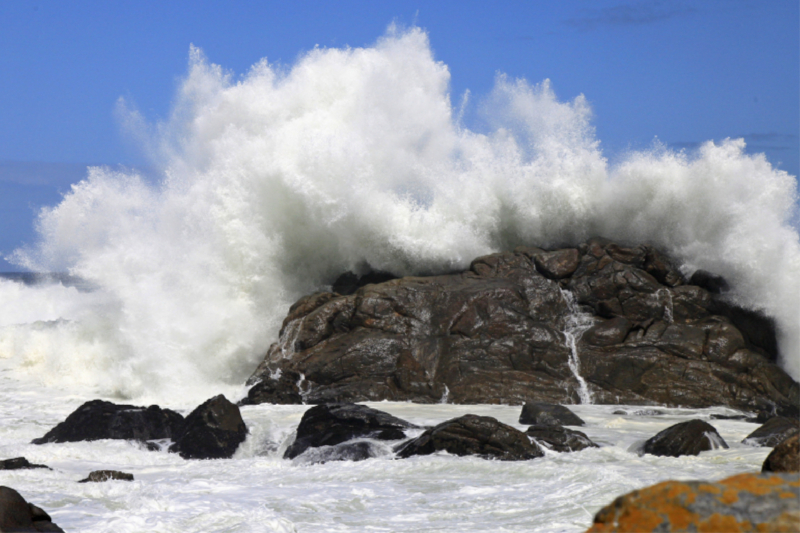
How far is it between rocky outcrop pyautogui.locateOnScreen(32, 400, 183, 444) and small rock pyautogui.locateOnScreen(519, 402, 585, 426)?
13.0ft

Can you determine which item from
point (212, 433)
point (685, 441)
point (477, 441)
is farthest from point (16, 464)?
point (685, 441)

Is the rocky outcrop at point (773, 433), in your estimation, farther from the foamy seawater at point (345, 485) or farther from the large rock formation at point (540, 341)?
the large rock formation at point (540, 341)

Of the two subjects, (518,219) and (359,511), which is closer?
(359,511)

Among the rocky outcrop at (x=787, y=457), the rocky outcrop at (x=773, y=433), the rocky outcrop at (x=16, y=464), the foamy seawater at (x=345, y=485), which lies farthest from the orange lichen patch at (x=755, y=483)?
the rocky outcrop at (x=16, y=464)

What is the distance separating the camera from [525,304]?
1153cm

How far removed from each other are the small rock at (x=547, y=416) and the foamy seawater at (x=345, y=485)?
A: 0.55 ft

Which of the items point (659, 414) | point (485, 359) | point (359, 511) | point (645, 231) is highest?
point (645, 231)

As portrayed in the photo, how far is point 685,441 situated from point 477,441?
1901mm

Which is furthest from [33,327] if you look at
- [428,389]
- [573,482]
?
[573,482]

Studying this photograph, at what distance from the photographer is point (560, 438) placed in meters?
7.61

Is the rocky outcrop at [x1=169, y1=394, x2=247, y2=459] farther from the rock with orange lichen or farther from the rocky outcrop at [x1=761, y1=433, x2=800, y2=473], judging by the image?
the rock with orange lichen

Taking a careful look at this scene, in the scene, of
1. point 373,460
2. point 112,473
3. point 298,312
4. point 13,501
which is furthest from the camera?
point 298,312

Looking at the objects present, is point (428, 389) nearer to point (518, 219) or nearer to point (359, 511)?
point (518, 219)

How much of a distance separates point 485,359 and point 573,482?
4738 mm
